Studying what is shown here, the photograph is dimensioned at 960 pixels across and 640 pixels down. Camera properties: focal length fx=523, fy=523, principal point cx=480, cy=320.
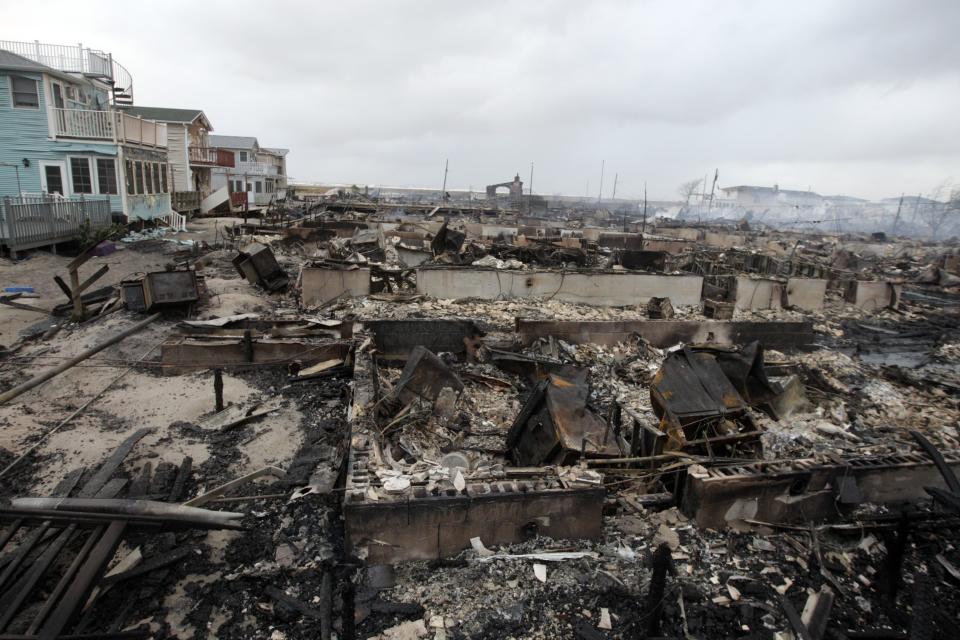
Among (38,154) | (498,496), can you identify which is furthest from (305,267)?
(38,154)

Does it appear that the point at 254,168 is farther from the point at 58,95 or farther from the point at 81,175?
the point at 81,175

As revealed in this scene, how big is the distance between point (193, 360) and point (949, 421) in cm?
1120

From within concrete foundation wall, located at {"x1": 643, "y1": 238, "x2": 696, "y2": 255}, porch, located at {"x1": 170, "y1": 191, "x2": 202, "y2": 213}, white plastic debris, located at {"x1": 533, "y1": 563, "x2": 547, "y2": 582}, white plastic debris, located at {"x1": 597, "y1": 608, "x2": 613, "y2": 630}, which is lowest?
white plastic debris, located at {"x1": 597, "y1": 608, "x2": 613, "y2": 630}

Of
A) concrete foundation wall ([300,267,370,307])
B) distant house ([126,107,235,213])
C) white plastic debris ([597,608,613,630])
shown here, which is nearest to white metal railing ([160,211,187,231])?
distant house ([126,107,235,213])

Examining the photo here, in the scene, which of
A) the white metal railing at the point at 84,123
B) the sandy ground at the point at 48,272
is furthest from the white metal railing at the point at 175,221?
the sandy ground at the point at 48,272

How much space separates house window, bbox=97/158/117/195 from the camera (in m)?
19.7

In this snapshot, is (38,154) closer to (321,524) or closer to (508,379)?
(508,379)

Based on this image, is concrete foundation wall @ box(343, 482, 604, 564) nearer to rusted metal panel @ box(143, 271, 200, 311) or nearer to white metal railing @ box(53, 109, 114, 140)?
rusted metal panel @ box(143, 271, 200, 311)

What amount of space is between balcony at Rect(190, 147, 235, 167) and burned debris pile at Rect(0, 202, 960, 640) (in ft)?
82.6

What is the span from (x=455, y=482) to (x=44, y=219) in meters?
17.0

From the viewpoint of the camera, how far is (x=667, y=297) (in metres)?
13.7

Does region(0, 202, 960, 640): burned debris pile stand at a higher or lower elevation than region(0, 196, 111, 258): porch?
lower

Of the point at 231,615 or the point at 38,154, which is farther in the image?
the point at 38,154

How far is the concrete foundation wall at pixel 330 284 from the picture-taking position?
12.0m
